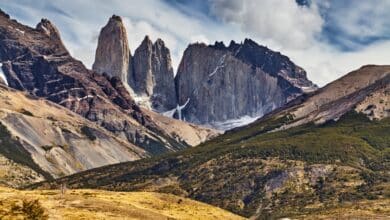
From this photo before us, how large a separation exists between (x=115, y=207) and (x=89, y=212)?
518 inches

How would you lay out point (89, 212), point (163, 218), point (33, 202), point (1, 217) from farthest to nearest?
1. point (163, 218)
2. point (89, 212)
3. point (33, 202)
4. point (1, 217)

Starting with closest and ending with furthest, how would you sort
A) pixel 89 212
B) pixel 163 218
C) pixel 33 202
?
pixel 33 202
pixel 89 212
pixel 163 218

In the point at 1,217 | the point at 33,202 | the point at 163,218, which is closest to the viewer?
the point at 1,217

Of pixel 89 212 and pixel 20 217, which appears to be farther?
pixel 89 212

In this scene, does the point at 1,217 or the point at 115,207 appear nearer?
the point at 1,217

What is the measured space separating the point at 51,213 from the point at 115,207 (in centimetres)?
2949

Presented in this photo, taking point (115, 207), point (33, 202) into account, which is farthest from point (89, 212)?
point (33, 202)

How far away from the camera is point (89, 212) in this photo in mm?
185250

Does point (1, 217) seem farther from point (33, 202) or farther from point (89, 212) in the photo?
point (89, 212)

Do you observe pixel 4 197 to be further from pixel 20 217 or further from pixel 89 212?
pixel 20 217

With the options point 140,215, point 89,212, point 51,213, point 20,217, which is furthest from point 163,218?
point 20,217

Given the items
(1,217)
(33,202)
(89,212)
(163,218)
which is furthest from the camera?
(163,218)

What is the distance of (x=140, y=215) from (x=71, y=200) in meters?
22.2

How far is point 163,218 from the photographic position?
199500mm
